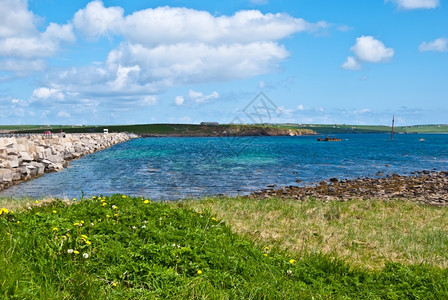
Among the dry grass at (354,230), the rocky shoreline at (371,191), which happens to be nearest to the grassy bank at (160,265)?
the dry grass at (354,230)

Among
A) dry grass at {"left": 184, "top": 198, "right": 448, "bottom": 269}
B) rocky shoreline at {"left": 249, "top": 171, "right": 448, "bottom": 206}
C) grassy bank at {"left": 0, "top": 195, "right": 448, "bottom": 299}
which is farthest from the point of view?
rocky shoreline at {"left": 249, "top": 171, "right": 448, "bottom": 206}

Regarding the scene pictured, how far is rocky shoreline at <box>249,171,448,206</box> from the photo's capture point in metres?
21.9

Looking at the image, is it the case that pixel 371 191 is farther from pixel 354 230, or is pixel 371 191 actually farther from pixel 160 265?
pixel 160 265

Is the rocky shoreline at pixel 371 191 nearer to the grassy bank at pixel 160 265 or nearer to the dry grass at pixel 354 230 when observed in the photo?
the dry grass at pixel 354 230

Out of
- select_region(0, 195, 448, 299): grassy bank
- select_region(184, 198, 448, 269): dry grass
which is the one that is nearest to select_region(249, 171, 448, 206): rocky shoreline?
select_region(184, 198, 448, 269): dry grass

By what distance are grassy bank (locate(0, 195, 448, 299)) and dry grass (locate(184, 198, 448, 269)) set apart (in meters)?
0.68

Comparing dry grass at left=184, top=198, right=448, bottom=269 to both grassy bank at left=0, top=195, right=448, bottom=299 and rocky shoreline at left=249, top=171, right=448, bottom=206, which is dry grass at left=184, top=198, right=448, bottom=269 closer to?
grassy bank at left=0, top=195, right=448, bottom=299

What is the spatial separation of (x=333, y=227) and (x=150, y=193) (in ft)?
46.8

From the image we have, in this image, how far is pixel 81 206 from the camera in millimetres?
8734

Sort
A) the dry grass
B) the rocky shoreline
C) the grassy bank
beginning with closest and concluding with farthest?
the grassy bank, the dry grass, the rocky shoreline

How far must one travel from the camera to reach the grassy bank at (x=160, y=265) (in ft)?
17.4

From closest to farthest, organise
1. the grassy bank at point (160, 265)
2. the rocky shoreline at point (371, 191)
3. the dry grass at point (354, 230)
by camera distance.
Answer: the grassy bank at point (160, 265)
the dry grass at point (354, 230)
the rocky shoreline at point (371, 191)

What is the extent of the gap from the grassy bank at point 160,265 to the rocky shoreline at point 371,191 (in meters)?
14.1

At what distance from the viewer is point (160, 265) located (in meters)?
5.87
